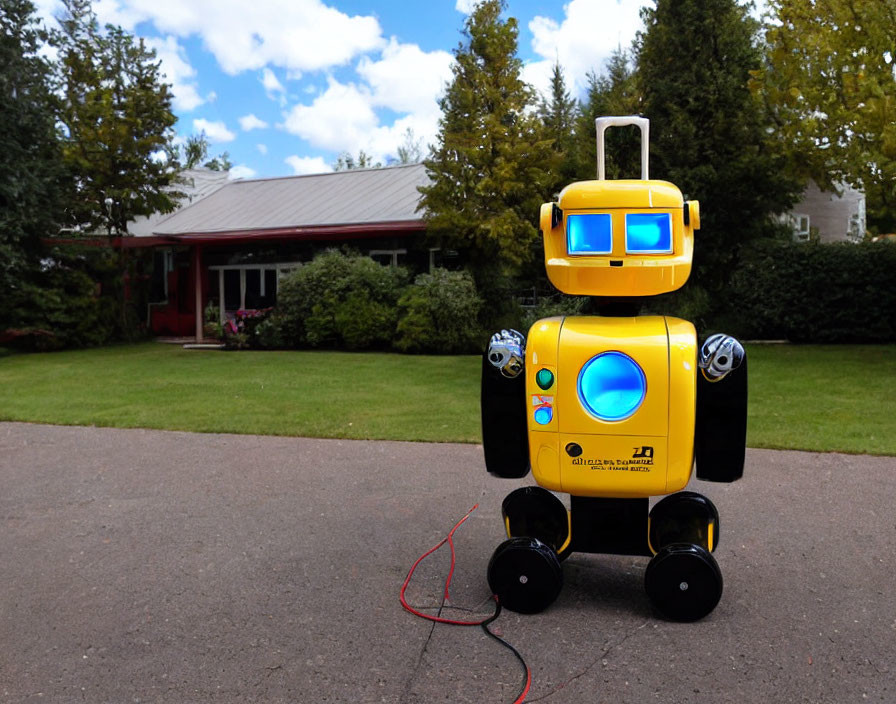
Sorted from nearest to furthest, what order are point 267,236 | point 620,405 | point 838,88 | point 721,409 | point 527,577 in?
point 620,405 < point 721,409 < point 527,577 < point 838,88 < point 267,236

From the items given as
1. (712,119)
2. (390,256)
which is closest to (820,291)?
(712,119)

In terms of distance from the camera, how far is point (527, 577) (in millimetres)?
3715

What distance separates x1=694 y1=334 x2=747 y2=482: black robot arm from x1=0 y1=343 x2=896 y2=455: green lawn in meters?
3.87

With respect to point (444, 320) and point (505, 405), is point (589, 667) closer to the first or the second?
point (505, 405)

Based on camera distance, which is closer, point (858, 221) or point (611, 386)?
point (611, 386)

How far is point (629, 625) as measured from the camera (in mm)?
3596

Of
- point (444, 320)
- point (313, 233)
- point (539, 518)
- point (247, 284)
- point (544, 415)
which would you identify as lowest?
point (539, 518)

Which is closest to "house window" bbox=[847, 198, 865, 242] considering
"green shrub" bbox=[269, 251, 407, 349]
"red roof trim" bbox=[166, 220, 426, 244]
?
"red roof trim" bbox=[166, 220, 426, 244]

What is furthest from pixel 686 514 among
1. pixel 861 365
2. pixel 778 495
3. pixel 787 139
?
pixel 787 139

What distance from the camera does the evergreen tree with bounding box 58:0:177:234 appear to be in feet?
61.7

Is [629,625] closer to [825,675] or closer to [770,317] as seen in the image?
[825,675]

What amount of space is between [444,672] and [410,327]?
13.1m

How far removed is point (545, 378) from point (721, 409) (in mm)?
835

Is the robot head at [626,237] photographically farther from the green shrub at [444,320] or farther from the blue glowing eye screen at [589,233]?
the green shrub at [444,320]
